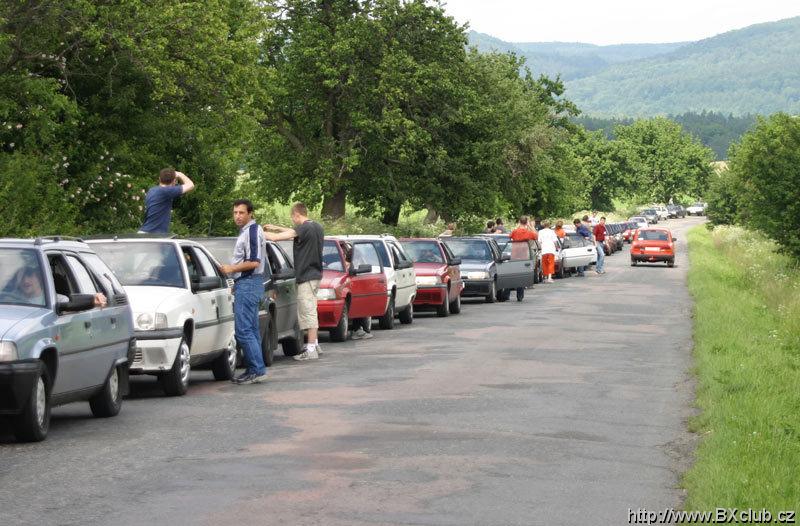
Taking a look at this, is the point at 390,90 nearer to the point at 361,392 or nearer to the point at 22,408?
the point at 361,392

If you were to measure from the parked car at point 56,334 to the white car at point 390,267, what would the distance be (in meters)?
11.2

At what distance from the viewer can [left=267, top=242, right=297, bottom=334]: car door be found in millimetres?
18578

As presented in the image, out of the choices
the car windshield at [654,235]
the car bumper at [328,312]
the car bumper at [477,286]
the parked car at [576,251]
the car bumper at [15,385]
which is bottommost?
the car windshield at [654,235]

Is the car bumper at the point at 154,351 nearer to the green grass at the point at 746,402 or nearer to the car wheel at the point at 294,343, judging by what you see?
the green grass at the point at 746,402

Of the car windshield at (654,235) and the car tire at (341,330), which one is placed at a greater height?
the car tire at (341,330)

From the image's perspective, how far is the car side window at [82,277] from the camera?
1238 cm

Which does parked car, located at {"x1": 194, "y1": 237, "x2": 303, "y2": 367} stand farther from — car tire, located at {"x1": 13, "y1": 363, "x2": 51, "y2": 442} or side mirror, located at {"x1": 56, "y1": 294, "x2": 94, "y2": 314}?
car tire, located at {"x1": 13, "y1": 363, "x2": 51, "y2": 442}

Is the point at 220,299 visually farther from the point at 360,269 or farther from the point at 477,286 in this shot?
the point at 477,286

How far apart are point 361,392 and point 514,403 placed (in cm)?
172

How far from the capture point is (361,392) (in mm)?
14609

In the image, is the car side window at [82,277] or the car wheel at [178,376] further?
the car wheel at [178,376]

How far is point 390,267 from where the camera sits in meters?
25.4

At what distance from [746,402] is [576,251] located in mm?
38243

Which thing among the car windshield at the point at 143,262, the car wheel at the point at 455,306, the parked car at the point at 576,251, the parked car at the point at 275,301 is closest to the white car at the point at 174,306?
the car windshield at the point at 143,262
